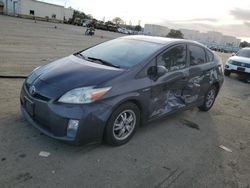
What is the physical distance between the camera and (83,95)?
3510mm

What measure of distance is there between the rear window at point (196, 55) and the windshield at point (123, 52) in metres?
1.00

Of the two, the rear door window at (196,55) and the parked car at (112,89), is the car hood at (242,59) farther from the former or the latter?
the parked car at (112,89)

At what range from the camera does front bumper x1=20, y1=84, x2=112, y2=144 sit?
343cm

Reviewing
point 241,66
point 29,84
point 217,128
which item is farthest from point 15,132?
point 241,66

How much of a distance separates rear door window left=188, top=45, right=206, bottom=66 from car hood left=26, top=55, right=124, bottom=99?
1954 millimetres

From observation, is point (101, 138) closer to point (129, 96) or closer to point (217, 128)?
point (129, 96)

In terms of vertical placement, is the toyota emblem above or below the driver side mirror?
below

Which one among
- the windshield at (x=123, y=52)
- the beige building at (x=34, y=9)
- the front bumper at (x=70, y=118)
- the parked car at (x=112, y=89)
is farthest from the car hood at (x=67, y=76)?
the beige building at (x=34, y=9)

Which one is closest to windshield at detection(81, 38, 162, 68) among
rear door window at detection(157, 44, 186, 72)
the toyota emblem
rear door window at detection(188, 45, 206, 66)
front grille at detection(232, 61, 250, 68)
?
rear door window at detection(157, 44, 186, 72)

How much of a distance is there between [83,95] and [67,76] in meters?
0.52

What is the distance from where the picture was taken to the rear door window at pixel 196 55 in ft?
17.5

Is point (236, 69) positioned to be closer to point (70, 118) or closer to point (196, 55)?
point (196, 55)

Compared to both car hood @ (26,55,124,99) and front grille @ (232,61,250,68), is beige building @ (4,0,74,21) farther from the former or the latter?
car hood @ (26,55,124,99)

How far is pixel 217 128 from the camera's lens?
5492mm
